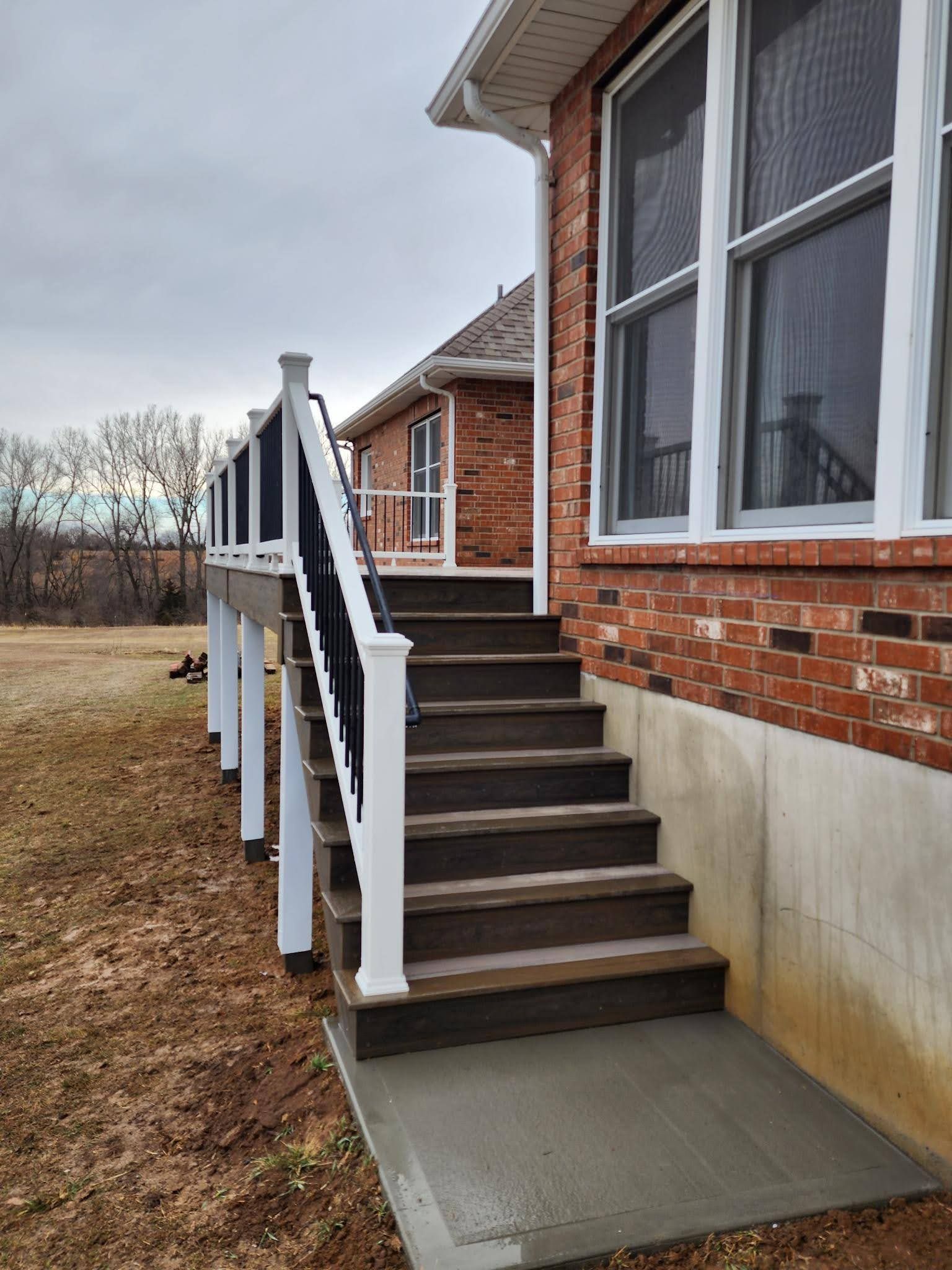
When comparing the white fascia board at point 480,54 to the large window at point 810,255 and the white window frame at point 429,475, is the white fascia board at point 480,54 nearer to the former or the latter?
the large window at point 810,255

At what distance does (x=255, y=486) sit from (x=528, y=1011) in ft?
12.4

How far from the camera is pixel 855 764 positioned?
8.30 feet

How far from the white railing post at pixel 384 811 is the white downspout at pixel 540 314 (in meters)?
1.85

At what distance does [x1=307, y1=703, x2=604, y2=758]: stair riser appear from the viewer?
3.97 meters

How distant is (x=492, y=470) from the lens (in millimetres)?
11133

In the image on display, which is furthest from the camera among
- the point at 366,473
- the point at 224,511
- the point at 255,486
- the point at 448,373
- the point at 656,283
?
the point at 366,473

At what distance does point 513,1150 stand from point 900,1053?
1.05 m

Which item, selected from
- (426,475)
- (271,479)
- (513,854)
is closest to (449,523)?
(426,475)

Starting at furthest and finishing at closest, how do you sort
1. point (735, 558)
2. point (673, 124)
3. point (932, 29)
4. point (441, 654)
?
point (441, 654), point (673, 124), point (735, 558), point (932, 29)

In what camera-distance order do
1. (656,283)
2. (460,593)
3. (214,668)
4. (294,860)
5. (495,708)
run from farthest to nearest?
(214,668), (460,593), (294,860), (495,708), (656,283)

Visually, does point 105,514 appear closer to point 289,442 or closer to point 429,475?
point 429,475

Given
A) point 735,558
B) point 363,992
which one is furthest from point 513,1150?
point 735,558

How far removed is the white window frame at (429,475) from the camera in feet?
38.8

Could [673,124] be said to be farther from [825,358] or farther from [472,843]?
[472,843]
